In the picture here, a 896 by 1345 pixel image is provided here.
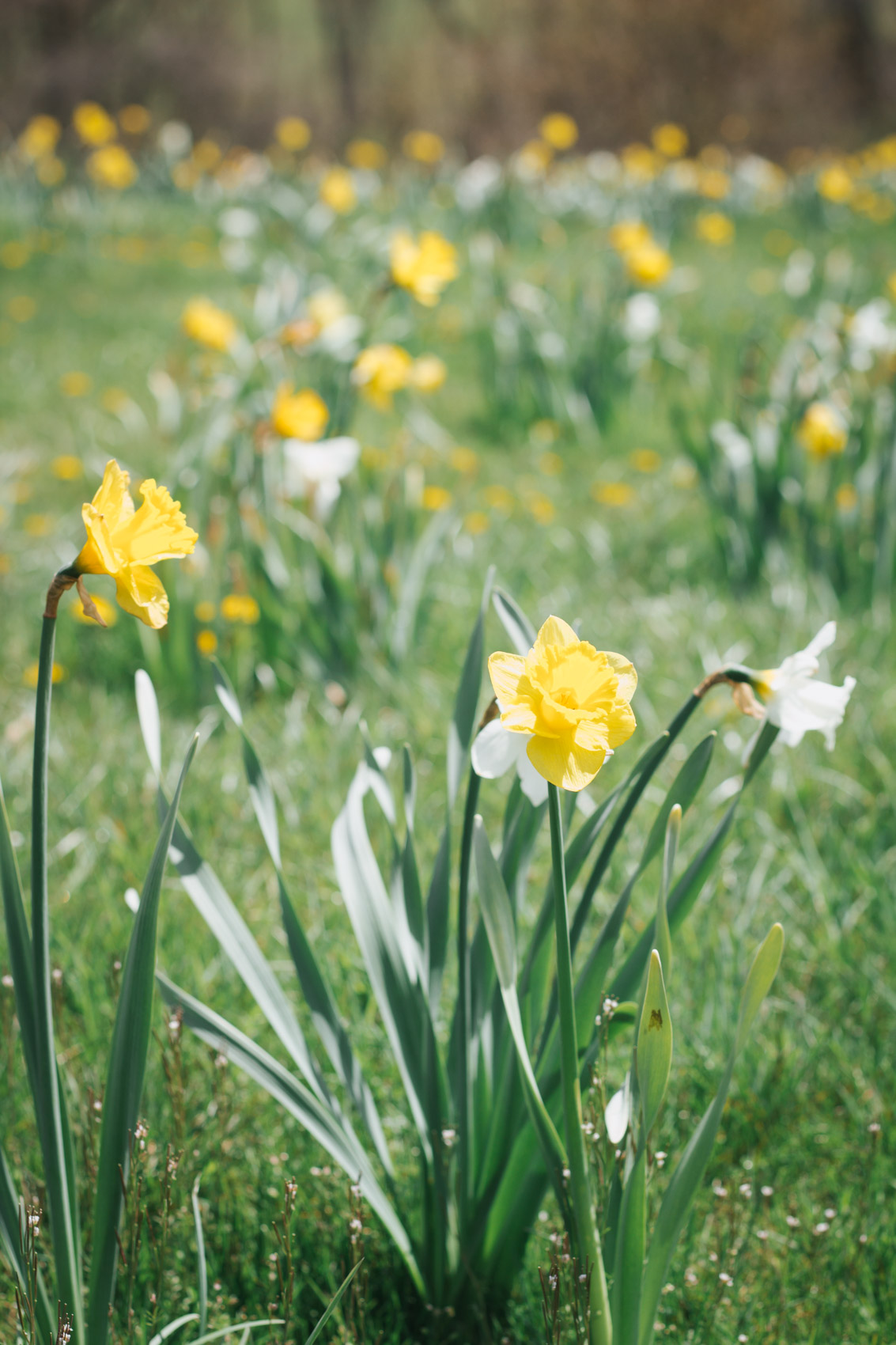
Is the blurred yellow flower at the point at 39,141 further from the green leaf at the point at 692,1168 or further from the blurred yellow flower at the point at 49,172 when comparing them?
the green leaf at the point at 692,1168

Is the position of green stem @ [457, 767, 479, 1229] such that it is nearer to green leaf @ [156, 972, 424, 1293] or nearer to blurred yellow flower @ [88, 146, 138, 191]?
green leaf @ [156, 972, 424, 1293]

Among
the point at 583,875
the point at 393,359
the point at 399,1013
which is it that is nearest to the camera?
the point at 399,1013

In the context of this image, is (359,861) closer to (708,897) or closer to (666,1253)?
(666,1253)

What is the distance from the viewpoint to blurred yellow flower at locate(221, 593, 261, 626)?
2207 millimetres

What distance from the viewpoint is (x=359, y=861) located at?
1.09 meters

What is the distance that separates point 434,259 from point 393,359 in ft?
0.80

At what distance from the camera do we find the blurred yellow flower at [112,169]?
21.9 feet

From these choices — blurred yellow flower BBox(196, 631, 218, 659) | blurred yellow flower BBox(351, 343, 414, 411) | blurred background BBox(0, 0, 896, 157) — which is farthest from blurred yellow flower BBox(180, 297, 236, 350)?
blurred background BBox(0, 0, 896, 157)

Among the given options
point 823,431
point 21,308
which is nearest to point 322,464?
point 823,431

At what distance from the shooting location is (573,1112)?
2.67ft

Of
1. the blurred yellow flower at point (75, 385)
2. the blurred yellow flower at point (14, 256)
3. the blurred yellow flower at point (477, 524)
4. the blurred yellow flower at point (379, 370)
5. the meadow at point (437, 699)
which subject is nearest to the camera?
the meadow at point (437, 699)

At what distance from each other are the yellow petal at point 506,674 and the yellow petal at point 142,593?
0.24m

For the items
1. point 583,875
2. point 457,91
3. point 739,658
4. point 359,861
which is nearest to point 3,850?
point 359,861

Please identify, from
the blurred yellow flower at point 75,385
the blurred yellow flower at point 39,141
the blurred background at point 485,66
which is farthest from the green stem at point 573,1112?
the blurred background at point 485,66
